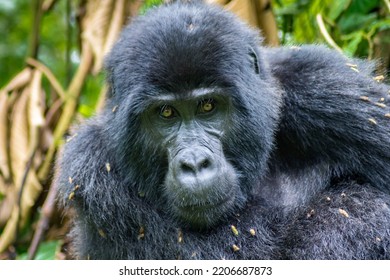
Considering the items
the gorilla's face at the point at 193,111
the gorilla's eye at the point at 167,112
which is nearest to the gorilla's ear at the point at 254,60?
the gorilla's face at the point at 193,111

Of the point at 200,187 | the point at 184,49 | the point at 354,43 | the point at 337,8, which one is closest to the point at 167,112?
the point at 184,49

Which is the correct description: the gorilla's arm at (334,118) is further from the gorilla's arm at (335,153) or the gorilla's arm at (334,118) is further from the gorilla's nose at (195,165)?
the gorilla's nose at (195,165)

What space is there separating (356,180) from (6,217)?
265 cm

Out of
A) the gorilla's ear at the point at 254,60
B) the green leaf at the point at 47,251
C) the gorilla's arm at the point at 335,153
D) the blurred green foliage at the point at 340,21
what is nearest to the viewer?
the gorilla's arm at the point at 335,153

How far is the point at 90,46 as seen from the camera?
16.1ft

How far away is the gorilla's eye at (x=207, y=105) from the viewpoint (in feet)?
10.8

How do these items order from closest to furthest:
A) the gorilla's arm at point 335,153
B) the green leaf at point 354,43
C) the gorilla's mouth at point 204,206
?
1. the gorilla's mouth at point 204,206
2. the gorilla's arm at point 335,153
3. the green leaf at point 354,43

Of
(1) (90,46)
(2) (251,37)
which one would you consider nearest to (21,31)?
(1) (90,46)

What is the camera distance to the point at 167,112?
131 inches

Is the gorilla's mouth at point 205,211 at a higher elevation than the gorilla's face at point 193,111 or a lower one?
lower

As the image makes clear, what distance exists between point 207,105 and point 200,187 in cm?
47

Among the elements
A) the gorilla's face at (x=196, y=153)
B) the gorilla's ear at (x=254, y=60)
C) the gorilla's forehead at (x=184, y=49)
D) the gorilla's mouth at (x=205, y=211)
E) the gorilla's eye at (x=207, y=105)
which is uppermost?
the gorilla's forehead at (x=184, y=49)

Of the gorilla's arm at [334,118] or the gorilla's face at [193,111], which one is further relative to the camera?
the gorilla's arm at [334,118]
